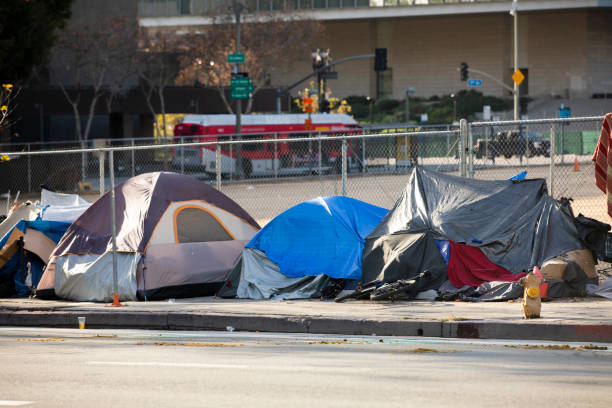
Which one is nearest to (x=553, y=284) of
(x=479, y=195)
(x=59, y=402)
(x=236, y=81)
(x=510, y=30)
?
(x=479, y=195)

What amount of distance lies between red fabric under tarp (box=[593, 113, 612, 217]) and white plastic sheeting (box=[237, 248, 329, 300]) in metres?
3.78

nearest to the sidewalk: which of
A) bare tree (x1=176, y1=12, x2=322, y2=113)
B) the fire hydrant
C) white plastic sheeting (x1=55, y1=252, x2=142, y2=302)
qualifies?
the fire hydrant

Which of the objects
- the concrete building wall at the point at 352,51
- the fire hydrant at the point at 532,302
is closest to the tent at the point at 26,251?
the fire hydrant at the point at 532,302

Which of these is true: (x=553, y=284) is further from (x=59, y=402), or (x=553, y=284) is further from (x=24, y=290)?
(x=24, y=290)

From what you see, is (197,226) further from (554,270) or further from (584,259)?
(584,259)

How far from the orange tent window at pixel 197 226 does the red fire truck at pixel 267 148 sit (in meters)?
14.3

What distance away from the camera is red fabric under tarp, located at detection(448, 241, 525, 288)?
39.4 feet

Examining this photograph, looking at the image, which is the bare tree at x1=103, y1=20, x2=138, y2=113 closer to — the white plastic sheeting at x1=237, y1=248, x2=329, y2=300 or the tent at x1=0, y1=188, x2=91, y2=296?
the tent at x1=0, y1=188, x2=91, y2=296

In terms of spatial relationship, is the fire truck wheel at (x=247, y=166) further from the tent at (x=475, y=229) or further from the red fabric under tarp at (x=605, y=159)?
the red fabric under tarp at (x=605, y=159)

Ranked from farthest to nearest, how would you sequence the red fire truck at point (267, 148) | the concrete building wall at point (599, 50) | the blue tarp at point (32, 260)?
the concrete building wall at point (599, 50), the red fire truck at point (267, 148), the blue tarp at point (32, 260)

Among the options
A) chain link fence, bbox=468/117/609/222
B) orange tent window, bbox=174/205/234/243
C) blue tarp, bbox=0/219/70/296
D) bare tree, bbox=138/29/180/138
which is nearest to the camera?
orange tent window, bbox=174/205/234/243

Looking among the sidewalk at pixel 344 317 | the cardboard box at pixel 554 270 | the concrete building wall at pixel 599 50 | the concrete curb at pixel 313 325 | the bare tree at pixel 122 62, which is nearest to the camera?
the concrete curb at pixel 313 325

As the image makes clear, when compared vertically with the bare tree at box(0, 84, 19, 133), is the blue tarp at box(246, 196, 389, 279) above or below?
below

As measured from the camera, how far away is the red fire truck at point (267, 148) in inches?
1460
